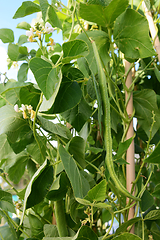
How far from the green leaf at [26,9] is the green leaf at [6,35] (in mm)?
111

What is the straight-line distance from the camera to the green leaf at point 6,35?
51 centimetres

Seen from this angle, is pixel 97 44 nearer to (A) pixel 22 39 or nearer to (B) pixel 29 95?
(B) pixel 29 95

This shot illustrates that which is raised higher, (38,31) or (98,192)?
(38,31)

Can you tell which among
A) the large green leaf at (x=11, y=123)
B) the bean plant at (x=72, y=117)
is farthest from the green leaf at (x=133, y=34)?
the large green leaf at (x=11, y=123)

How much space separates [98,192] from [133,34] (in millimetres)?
295

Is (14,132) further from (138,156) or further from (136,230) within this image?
(138,156)

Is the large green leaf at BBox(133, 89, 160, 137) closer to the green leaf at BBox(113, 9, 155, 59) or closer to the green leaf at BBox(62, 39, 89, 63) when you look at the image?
the green leaf at BBox(113, 9, 155, 59)

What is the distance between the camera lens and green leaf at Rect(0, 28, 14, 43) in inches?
20.0

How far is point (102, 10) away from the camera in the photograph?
0.34 metres

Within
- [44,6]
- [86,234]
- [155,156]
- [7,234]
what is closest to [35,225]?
[7,234]

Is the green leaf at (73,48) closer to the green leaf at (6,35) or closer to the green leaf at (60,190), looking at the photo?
the green leaf at (60,190)

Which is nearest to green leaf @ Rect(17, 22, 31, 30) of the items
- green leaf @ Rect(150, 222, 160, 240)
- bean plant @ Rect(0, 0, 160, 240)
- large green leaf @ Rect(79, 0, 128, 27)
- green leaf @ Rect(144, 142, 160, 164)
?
bean plant @ Rect(0, 0, 160, 240)

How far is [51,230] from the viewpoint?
0.36 meters

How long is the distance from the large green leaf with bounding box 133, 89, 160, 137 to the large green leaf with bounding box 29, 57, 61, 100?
0.26 metres
